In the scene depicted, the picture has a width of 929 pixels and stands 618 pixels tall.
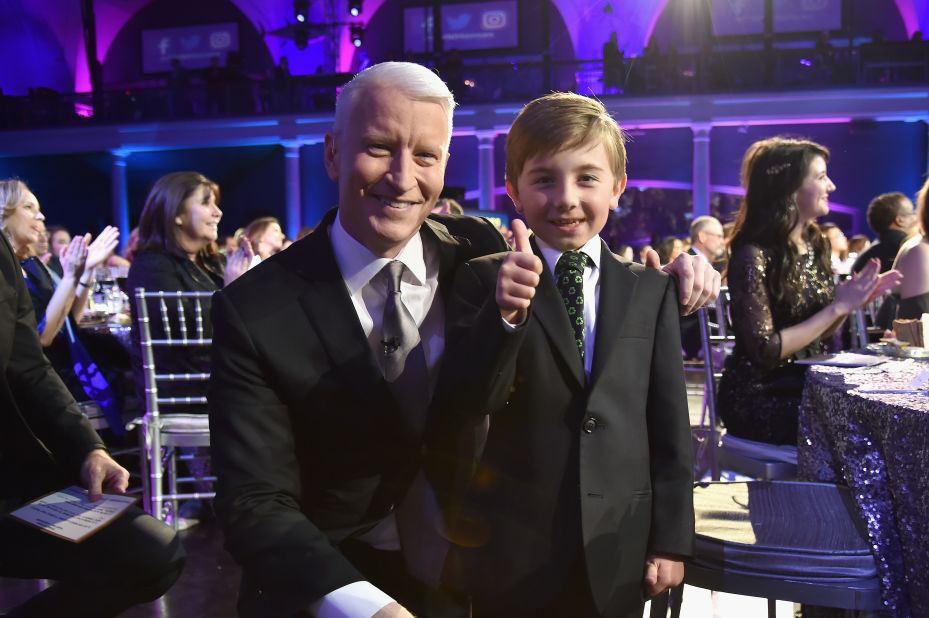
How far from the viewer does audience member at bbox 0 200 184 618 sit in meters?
1.65

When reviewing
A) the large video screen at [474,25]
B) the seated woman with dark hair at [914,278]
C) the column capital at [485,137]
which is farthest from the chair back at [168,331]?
the large video screen at [474,25]

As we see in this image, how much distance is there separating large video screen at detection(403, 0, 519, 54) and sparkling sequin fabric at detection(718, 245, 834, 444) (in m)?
14.4

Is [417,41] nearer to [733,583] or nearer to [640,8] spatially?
[640,8]

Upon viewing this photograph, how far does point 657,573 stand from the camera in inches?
48.7

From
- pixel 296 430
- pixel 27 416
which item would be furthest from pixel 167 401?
pixel 296 430

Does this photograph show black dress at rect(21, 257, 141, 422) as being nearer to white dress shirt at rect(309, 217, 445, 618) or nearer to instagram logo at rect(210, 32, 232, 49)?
white dress shirt at rect(309, 217, 445, 618)

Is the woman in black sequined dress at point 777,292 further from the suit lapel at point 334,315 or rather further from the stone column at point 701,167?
the stone column at point 701,167

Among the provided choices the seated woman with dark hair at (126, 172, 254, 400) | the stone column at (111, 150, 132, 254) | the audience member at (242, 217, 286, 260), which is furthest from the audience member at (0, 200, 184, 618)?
the stone column at (111, 150, 132, 254)

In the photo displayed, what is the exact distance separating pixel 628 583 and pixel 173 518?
9.17ft

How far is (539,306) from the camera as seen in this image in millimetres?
1240

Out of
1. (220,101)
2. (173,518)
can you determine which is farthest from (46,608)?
(220,101)

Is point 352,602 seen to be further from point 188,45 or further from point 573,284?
point 188,45

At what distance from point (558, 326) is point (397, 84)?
43 centimetres

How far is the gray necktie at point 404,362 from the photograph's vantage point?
1.11 m
